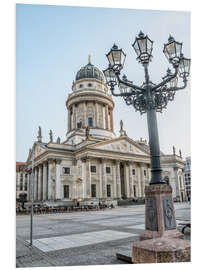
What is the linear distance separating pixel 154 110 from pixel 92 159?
3607cm

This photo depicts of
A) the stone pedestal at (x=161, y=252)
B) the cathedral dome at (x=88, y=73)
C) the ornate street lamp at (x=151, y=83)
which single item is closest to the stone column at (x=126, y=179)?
the cathedral dome at (x=88, y=73)

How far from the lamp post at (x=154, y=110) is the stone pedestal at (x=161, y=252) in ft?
0.06

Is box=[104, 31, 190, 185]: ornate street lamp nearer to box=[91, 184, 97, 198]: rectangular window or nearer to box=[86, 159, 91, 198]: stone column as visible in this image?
box=[86, 159, 91, 198]: stone column

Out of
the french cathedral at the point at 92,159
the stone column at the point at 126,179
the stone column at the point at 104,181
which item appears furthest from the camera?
the stone column at the point at 126,179

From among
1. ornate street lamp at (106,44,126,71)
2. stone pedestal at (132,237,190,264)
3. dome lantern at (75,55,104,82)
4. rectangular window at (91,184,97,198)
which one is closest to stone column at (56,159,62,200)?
rectangular window at (91,184,97,198)

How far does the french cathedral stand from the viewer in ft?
135

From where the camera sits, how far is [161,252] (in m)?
4.21

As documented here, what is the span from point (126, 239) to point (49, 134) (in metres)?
36.5

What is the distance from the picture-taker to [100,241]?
8.34m

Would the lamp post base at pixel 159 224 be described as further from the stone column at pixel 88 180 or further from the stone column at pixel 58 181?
the stone column at pixel 58 181

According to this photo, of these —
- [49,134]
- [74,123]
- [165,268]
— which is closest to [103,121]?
[74,123]

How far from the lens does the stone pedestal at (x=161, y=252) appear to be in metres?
4.21
